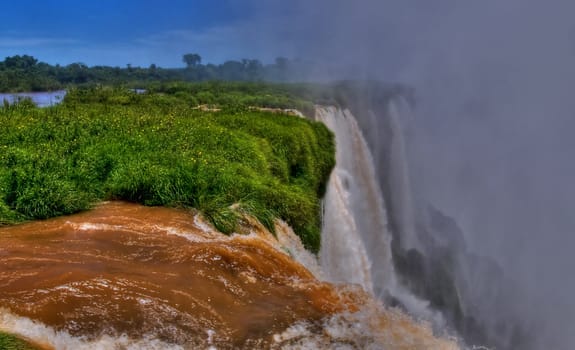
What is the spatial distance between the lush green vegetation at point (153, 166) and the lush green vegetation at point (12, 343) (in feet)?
11.1

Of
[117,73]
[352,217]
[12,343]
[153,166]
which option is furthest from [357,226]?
[117,73]

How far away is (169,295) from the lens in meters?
5.50

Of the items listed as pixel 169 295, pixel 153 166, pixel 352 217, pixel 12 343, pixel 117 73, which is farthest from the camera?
pixel 117 73

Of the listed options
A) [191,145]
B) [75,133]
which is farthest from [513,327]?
[75,133]

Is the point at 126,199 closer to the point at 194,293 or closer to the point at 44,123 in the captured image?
the point at 194,293

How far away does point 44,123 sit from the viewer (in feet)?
41.7

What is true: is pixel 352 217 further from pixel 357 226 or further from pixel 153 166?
pixel 153 166

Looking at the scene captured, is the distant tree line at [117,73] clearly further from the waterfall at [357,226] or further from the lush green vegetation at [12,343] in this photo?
the lush green vegetation at [12,343]

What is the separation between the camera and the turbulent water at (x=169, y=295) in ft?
15.7

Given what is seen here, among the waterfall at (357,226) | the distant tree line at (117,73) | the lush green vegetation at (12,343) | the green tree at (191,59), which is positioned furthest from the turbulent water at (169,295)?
the green tree at (191,59)

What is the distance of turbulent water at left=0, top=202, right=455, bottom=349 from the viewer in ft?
15.7

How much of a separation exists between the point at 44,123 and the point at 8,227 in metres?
6.30

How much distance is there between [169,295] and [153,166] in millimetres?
4196

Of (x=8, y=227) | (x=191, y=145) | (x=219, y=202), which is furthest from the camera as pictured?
(x=191, y=145)
